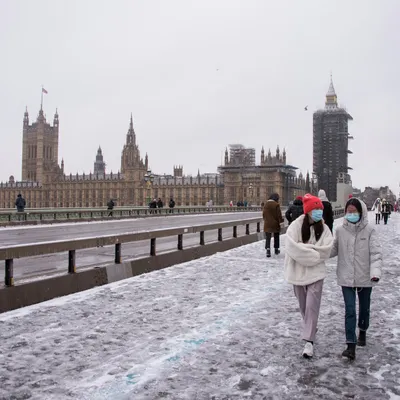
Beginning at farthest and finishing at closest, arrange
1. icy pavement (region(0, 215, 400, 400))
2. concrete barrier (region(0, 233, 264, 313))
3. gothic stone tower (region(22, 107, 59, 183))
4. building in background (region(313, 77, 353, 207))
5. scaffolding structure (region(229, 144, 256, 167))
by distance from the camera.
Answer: gothic stone tower (region(22, 107, 59, 183)), scaffolding structure (region(229, 144, 256, 167)), building in background (region(313, 77, 353, 207)), concrete barrier (region(0, 233, 264, 313)), icy pavement (region(0, 215, 400, 400))

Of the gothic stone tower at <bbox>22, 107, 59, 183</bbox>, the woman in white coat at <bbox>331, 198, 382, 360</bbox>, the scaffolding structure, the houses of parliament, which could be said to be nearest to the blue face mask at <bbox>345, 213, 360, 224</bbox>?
the woman in white coat at <bbox>331, 198, 382, 360</bbox>

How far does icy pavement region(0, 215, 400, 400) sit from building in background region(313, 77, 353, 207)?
12361 cm

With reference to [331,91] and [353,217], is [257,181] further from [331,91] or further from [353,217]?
[353,217]

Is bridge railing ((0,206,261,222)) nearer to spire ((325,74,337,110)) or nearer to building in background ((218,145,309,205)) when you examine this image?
building in background ((218,145,309,205))

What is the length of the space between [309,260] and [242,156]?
140m

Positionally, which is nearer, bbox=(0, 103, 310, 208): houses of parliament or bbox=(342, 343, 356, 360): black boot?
bbox=(342, 343, 356, 360): black boot

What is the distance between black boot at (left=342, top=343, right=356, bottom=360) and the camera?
4980mm

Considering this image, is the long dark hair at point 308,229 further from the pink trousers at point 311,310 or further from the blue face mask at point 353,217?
the pink trousers at point 311,310

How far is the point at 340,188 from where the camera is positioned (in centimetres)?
4962

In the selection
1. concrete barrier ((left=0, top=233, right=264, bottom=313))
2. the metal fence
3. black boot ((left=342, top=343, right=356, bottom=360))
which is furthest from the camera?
the metal fence

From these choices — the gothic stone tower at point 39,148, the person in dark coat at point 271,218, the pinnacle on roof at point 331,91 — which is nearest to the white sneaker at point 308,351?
the person in dark coat at point 271,218

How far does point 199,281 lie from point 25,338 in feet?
14.7

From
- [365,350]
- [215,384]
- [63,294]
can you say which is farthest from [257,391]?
[63,294]

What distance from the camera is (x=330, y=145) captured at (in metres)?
131
